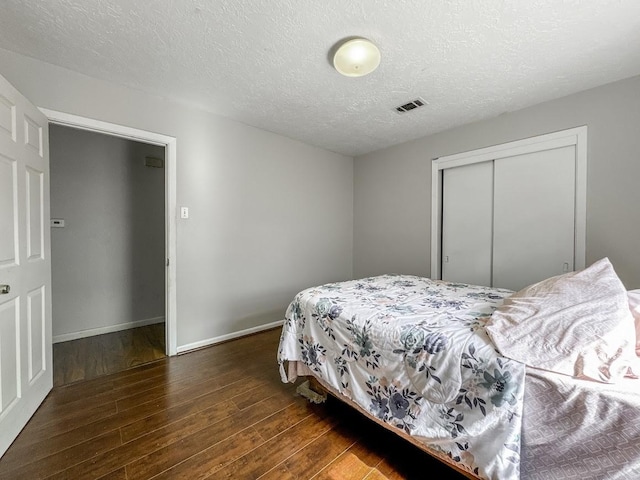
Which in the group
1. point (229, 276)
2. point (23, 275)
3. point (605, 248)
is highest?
point (605, 248)

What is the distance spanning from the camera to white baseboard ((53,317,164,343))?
282 cm

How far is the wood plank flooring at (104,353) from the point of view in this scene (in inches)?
86.3

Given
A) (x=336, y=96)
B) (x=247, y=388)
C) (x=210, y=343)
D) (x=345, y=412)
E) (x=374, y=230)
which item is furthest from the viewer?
(x=374, y=230)

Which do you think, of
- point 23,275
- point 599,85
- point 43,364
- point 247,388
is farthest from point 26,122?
point 599,85

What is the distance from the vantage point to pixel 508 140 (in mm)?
2555

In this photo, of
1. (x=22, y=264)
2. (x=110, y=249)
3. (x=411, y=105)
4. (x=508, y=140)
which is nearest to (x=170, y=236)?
(x=22, y=264)

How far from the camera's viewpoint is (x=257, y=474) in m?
1.26

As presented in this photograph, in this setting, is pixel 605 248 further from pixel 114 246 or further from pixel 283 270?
pixel 114 246

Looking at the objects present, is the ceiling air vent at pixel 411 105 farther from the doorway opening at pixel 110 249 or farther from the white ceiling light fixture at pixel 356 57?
the doorway opening at pixel 110 249

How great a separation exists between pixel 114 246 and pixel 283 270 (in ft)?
6.67

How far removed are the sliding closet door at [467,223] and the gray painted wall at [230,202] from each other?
4.87ft

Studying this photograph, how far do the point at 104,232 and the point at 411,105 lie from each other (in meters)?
3.62

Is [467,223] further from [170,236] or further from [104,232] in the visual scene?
[104,232]

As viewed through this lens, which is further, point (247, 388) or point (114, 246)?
point (114, 246)
